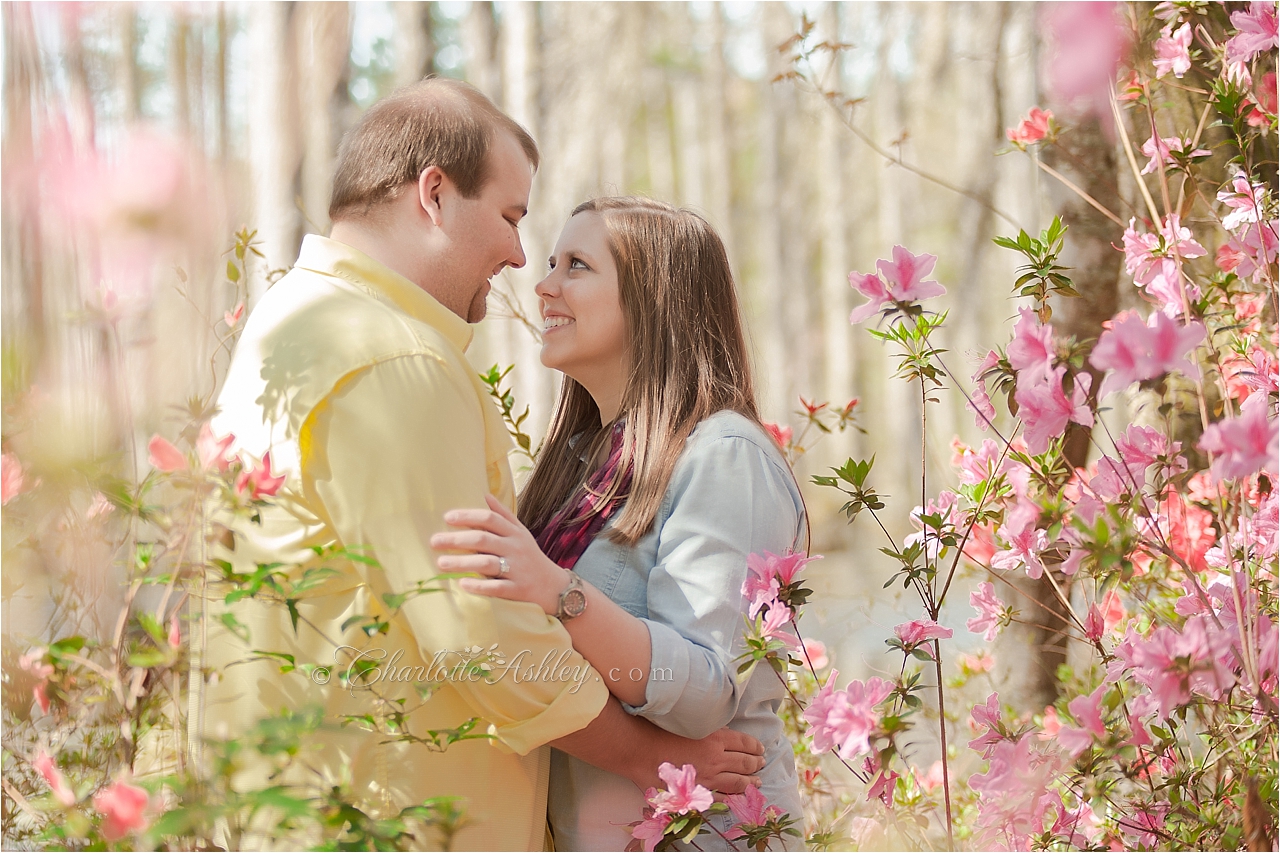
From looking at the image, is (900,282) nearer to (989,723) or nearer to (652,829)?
(989,723)

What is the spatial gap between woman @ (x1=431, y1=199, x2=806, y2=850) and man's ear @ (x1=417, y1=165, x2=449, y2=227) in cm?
41

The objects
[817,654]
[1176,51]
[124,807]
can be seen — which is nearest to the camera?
[124,807]

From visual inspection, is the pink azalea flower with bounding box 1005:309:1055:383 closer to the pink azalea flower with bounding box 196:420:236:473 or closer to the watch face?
the watch face

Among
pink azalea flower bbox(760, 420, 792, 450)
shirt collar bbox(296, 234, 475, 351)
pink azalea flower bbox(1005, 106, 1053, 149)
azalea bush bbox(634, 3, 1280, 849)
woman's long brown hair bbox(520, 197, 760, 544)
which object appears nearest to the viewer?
azalea bush bbox(634, 3, 1280, 849)

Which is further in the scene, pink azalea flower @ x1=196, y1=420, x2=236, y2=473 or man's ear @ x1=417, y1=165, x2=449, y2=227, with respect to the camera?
man's ear @ x1=417, y1=165, x2=449, y2=227

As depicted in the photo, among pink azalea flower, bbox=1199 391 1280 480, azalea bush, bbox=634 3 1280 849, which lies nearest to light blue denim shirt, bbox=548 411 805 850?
azalea bush, bbox=634 3 1280 849

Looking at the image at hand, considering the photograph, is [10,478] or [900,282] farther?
[10,478]

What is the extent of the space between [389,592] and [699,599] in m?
0.56

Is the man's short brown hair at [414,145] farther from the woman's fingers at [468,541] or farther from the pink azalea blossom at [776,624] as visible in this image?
the pink azalea blossom at [776,624]

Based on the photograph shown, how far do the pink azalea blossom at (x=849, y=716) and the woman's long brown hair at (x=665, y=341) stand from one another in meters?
0.67

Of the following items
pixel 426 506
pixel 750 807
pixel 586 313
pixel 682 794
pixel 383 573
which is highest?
pixel 586 313

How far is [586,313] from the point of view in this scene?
227cm

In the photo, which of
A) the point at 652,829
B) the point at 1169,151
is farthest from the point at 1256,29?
the point at 652,829

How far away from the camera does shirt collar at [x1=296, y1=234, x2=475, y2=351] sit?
71.2 inches
